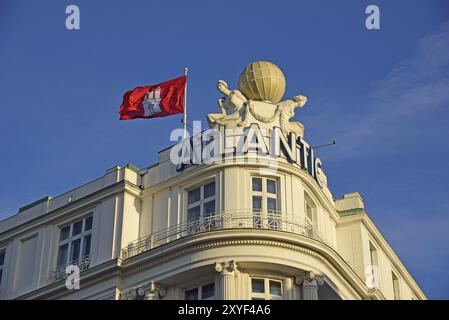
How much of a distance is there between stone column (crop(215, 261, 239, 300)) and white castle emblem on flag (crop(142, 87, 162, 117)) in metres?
10.4

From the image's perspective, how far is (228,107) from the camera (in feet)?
192

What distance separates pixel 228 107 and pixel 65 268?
12.0 m

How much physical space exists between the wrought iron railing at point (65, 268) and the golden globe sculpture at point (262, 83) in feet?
40.3

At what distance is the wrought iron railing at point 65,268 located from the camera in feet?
188

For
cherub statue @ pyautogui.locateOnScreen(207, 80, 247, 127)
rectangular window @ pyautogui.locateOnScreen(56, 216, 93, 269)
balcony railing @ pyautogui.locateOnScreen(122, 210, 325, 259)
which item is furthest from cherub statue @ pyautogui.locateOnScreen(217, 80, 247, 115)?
rectangular window @ pyautogui.locateOnScreen(56, 216, 93, 269)

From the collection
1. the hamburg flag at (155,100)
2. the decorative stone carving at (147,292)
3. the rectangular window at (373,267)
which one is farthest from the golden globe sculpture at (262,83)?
the decorative stone carving at (147,292)

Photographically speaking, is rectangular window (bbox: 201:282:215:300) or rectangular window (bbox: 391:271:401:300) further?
rectangular window (bbox: 391:271:401:300)

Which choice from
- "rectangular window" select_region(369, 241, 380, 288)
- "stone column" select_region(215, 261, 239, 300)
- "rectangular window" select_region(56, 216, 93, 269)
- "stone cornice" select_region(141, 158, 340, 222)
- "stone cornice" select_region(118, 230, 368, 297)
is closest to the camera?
"stone column" select_region(215, 261, 239, 300)

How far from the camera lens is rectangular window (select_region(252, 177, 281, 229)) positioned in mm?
54094

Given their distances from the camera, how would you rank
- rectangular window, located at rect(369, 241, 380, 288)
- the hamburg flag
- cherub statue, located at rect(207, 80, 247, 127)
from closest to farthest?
1. cherub statue, located at rect(207, 80, 247, 127)
2. the hamburg flag
3. rectangular window, located at rect(369, 241, 380, 288)

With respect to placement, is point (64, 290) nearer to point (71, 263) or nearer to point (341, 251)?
point (71, 263)

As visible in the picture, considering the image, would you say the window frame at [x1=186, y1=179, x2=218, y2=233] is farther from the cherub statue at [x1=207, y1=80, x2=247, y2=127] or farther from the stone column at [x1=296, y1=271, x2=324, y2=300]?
the stone column at [x1=296, y1=271, x2=324, y2=300]

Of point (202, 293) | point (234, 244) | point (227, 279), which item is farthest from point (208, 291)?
point (234, 244)

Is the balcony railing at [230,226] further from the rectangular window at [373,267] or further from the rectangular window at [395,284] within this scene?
the rectangular window at [395,284]
